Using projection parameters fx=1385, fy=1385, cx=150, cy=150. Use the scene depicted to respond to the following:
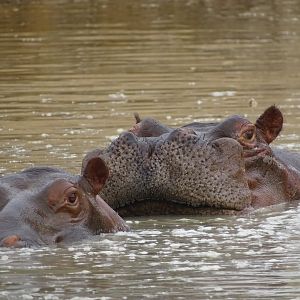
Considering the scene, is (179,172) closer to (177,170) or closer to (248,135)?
(177,170)

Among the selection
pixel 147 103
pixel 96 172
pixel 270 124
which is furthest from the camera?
pixel 147 103

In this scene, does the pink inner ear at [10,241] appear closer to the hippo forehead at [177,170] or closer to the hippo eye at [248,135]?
the hippo forehead at [177,170]

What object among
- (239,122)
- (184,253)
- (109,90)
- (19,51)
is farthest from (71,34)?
(184,253)

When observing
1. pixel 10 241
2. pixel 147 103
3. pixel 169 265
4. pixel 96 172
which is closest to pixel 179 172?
pixel 96 172

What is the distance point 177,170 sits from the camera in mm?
8367

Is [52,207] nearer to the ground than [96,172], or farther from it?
nearer to the ground

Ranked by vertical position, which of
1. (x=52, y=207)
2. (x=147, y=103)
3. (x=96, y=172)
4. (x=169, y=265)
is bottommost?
(x=147, y=103)

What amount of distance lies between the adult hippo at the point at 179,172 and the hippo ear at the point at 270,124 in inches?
13.5

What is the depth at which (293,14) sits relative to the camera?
26.9m

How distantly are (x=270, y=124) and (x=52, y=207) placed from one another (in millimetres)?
2377

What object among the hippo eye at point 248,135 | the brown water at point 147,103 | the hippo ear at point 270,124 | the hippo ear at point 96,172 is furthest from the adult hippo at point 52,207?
the hippo ear at point 270,124

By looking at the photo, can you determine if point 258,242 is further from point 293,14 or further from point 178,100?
point 293,14

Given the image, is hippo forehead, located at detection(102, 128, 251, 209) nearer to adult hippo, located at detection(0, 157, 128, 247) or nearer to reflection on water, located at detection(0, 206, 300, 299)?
reflection on water, located at detection(0, 206, 300, 299)

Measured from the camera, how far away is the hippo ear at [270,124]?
909 cm
